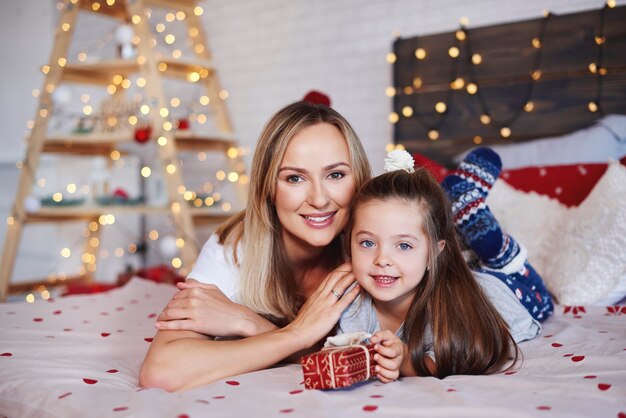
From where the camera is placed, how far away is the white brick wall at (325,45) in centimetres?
286

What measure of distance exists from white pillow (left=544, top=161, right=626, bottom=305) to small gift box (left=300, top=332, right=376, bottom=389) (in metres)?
0.95

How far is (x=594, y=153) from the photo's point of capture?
2234mm

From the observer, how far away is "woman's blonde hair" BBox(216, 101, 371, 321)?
→ 4.89ft

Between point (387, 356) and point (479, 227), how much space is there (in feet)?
2.05

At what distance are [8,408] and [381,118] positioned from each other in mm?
2297

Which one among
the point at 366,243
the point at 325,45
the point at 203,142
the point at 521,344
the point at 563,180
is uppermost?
the point at 325,45

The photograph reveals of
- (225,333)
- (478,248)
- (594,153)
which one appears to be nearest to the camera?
(225,333)

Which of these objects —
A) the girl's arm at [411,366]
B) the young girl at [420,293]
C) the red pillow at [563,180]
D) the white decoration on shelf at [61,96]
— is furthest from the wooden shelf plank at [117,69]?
the girl's arm at [411,366]

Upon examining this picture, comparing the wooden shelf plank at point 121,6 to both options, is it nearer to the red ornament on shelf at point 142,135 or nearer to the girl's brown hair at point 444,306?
the red ornament on shelf at point 142,135

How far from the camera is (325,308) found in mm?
1360

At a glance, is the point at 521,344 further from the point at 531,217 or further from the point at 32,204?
the point at 32,204

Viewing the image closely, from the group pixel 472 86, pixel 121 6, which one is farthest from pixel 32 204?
pixel 472 86

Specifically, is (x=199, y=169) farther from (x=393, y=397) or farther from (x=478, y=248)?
(x=393, y=397)

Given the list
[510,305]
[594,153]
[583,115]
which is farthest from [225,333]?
[583,115]
